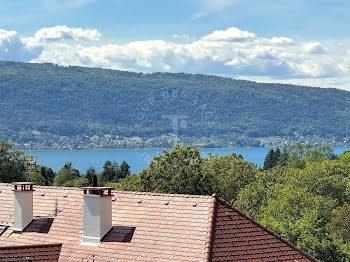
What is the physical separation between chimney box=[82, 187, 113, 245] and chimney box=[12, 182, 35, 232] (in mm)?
→ 2896

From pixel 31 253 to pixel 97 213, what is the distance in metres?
2.41

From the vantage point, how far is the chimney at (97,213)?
24656mm

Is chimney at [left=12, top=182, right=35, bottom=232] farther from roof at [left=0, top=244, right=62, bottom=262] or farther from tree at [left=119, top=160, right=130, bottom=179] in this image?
tree at [left=119, top=160, right=130, bottom=179]

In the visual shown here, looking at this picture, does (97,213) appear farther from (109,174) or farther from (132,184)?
(109,174)

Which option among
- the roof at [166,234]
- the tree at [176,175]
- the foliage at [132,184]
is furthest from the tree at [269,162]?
the roof at [166,234]

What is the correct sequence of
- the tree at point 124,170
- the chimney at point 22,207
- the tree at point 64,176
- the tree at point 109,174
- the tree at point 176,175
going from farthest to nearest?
the tree at point 124,170, the tree at point 109,174, the tree at point 64,176, the tree at point 176,175, the chimney at point 22,207

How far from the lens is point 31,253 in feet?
78.6

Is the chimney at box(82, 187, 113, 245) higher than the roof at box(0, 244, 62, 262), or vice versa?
the chimney at box(82, 187, 113, 245)

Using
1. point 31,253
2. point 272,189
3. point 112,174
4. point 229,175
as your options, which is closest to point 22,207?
point 31,253

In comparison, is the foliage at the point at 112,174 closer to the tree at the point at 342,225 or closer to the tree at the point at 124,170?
the tree at the point at 124,170

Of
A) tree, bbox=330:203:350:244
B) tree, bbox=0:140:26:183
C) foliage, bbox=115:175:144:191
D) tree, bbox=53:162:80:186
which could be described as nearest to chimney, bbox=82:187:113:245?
tree, bbox=330:203:350:244

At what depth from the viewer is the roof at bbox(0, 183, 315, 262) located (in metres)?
23.7

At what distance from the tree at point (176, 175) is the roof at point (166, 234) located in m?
42.3

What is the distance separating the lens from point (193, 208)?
25.0m
